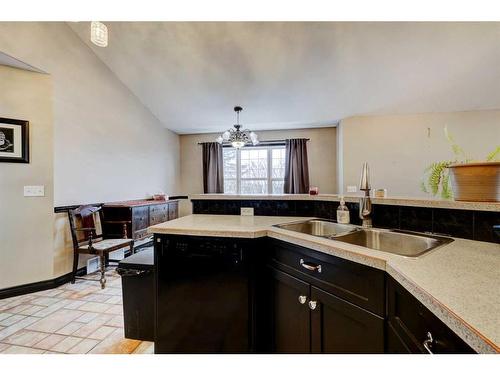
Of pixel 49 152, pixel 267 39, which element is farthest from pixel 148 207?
pixel 267 39

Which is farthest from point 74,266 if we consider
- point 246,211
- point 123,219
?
point 246,211

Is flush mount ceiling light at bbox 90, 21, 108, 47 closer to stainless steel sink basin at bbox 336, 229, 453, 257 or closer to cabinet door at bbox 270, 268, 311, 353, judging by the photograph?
cabinet door at bbox 270, 268, 311, 353

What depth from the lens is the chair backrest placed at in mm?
2936

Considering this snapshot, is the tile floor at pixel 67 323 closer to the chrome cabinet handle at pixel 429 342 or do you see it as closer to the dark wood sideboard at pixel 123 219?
the dark wood sideboard at pixel 123 219

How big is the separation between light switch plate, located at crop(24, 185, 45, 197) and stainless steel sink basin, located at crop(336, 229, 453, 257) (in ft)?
10.2

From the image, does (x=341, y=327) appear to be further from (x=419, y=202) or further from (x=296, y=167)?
(x=296, y=167)

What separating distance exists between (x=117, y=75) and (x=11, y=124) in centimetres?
170

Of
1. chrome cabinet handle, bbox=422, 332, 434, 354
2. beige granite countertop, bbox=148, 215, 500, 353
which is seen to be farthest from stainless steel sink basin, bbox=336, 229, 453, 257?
chrome cabinet handle, bbox=422, 332, 434, 354

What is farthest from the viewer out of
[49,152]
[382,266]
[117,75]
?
[117,75]

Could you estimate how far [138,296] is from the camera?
179cm
